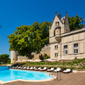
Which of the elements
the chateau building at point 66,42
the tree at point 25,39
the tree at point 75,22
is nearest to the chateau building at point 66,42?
the chateau building at point 66,42

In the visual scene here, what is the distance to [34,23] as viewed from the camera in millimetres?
54156

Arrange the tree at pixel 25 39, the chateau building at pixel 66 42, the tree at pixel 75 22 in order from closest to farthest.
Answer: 1. the chateau building at pixel 66 42
2. the tree at pixel 25 39
3. the tree at pixel 75 22

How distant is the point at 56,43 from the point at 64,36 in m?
4.31

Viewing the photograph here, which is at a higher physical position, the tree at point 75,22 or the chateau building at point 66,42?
the tree at point 75,22

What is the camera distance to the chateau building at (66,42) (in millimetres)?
27562

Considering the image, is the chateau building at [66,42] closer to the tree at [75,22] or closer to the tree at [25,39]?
the tree at [25,39]

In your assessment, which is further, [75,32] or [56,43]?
[56,43]

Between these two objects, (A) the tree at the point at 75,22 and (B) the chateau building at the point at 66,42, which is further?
(A) the tree at the point at 75,22

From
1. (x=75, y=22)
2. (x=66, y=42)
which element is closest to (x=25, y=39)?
(x=66, y=42)

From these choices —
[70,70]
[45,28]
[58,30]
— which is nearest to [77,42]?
[58,30]

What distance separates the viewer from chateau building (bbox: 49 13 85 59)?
27.6 m

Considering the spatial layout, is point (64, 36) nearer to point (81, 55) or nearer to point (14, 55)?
point (81, 55)

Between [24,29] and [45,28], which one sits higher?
[45,28]

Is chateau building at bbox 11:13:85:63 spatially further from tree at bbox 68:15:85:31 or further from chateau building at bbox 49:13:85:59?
tree at bbox 68:15:85:31
